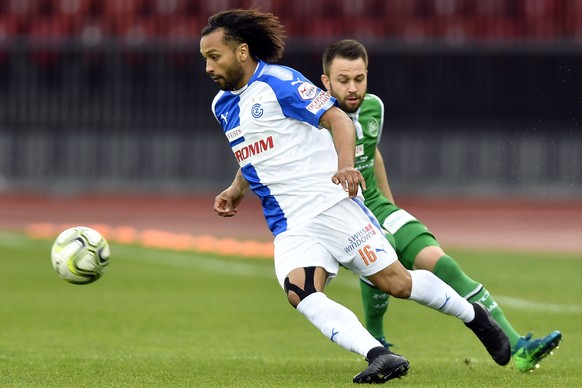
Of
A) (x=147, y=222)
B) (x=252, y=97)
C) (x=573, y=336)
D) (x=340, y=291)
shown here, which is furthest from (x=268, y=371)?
(x=147, y=222)

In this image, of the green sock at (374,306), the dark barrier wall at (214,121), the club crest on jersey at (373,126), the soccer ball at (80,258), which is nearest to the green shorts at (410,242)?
the green sock at (374,306)

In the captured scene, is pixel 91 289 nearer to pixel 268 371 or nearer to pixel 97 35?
pixel 268 371

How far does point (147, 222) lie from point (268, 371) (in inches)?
530

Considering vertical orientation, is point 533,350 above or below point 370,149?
below

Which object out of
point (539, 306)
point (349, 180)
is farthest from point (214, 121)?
point (349, 180)

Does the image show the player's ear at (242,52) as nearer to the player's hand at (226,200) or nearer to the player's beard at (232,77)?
the player's beard at (232,77)

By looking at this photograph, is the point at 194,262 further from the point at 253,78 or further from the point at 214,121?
the point at 253,78

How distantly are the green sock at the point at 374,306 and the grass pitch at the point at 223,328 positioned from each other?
23 cm

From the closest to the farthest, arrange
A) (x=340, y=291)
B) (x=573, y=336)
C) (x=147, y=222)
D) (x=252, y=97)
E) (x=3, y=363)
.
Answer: (x=252, y=97) → (x=3, y=363) → (x=573, y=336) → (x=340, y=291) → (x=147, y=222)

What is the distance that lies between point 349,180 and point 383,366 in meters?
0.92

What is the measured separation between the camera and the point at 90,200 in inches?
875

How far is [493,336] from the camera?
23.2ft

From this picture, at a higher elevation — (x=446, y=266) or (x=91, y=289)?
(x=446, y=266)

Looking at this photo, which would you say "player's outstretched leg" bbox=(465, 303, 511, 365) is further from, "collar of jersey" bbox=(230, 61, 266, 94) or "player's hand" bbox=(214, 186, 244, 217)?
"collar of jersey" bbox=(230, 61, 266, 94)
